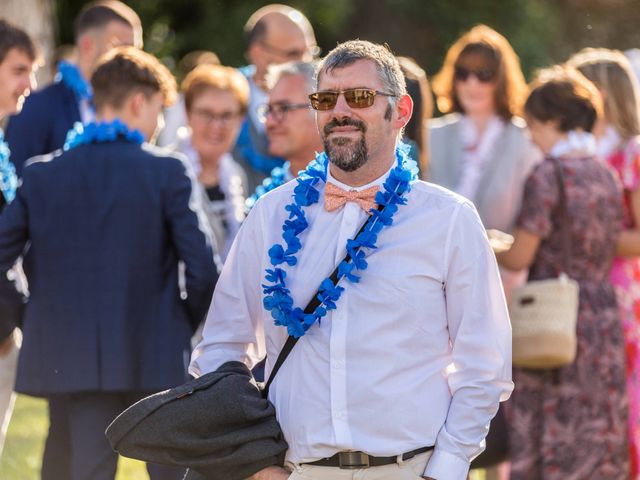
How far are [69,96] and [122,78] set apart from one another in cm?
164

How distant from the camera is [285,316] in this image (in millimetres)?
4035

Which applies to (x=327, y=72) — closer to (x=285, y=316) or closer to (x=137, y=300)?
(x=285, y=316)

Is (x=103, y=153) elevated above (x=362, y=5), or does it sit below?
below

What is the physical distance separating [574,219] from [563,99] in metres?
0.61

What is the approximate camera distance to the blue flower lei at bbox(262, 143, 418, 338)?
13.1ft

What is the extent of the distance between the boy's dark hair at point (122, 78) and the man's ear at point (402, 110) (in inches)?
74.8

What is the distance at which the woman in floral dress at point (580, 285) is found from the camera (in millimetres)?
6414

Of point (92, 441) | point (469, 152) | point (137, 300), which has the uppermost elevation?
point (469, 152)

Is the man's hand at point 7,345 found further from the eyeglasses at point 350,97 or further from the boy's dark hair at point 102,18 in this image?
the eyeglasses at point 350,97

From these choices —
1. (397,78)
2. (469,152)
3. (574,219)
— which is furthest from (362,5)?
(397,78)

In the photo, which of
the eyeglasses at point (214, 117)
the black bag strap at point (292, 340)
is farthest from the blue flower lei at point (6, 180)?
the black bag strap at point (292, 340)

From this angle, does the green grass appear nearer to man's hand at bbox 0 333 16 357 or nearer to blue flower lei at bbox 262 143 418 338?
man's hand at bbox 0 333 16 357

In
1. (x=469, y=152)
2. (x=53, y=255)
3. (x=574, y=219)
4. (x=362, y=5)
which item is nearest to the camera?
(x=53, y=255)

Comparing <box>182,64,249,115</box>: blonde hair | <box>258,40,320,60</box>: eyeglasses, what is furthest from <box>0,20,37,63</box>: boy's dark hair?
<box>258,40,320,60</box>: eyeglasses
